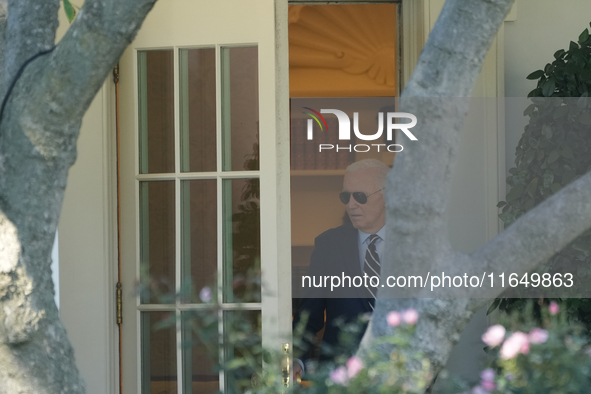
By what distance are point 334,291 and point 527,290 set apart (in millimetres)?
851

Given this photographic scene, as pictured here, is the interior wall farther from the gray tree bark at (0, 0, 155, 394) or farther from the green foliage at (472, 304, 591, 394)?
the green foliage at (472, 304, 591, 394)

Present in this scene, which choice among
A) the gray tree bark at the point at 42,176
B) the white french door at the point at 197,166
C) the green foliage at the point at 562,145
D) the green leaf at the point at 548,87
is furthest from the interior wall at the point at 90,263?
the green leaf at the point at 548,87

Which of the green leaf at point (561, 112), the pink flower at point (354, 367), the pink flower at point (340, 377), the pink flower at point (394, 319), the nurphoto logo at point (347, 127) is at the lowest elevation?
the pink flower at point (340, 377)

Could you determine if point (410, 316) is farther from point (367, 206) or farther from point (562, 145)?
point (367, 206)

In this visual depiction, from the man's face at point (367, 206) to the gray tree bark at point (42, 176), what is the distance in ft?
6.82

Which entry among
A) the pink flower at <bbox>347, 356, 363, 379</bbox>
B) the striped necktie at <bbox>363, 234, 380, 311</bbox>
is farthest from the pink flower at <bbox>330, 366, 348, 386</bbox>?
the striped necktie at <bbox>363, 234, 380, 311</bbox>

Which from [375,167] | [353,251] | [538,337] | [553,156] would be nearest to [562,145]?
[553,156]

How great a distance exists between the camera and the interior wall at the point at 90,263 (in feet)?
8.95

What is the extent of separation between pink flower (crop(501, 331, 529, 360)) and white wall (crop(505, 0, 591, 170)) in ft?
6.83

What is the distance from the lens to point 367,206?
3186mm

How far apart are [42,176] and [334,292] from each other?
1.98m

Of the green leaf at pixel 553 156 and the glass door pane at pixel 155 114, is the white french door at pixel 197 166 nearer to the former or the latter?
the glass door pane at pixel 155 114

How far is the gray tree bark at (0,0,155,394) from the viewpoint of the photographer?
115 cm

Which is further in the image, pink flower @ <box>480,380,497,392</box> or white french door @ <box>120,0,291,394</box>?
white french door @ <box>120,0,291,394</box>
